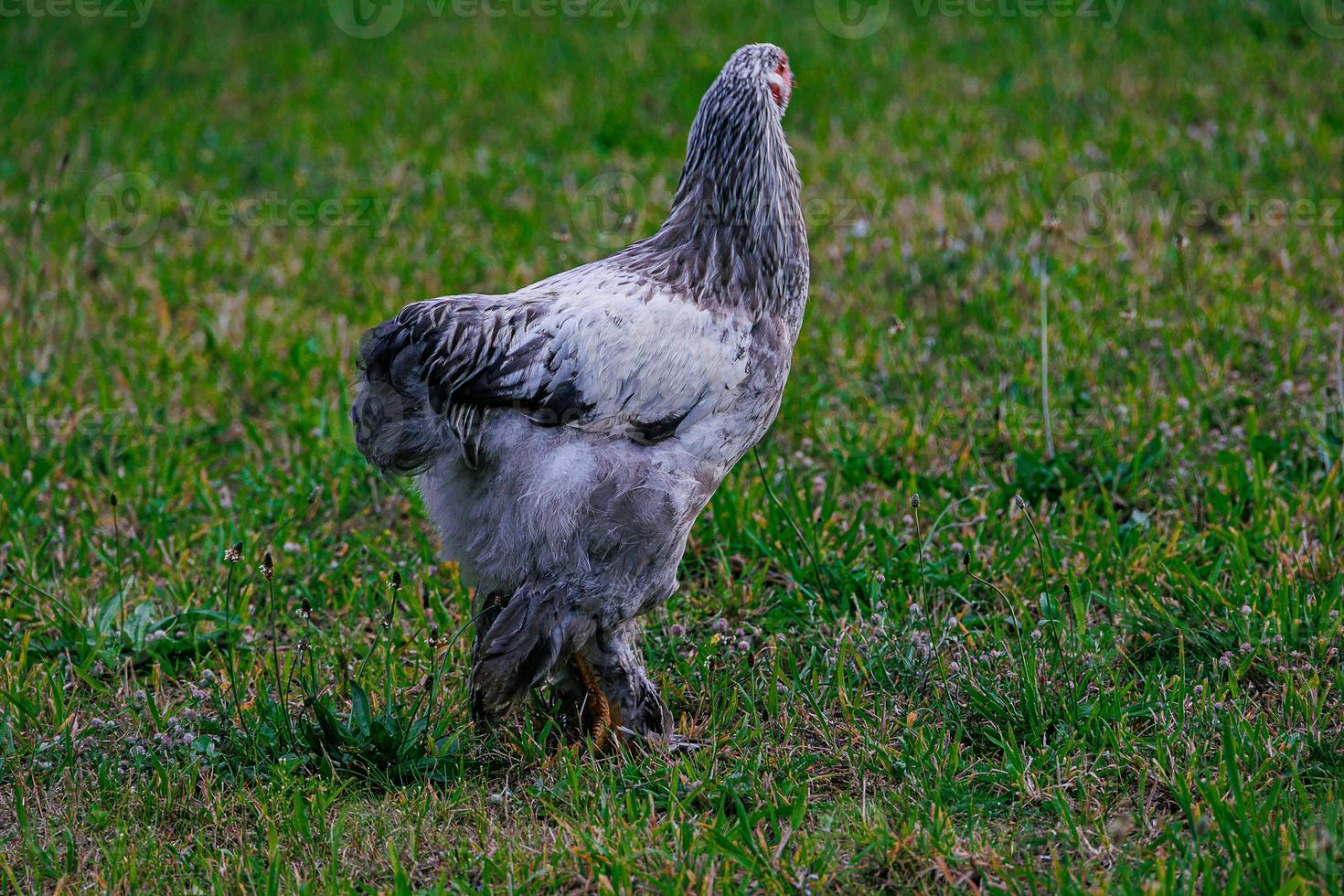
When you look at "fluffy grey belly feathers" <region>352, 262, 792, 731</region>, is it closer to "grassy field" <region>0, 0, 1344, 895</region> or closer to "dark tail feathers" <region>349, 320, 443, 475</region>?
"dark tail feathers" <region>349, 320, 443, 475</region>

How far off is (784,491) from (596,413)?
5.38 feet

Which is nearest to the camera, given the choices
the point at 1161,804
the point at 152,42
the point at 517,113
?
the point at 1161,804

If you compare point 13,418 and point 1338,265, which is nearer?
point 13,418

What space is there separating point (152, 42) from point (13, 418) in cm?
555

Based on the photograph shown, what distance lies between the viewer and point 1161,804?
3.12 m

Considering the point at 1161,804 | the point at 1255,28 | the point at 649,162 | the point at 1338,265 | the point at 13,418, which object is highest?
the point at 1255,28

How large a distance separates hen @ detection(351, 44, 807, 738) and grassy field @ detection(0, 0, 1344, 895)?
376 millimetres

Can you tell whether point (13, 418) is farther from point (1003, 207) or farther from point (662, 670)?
point (1003, 207)

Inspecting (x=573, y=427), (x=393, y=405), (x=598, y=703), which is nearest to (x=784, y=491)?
(x=598, y=703)

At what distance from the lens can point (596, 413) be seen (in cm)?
313

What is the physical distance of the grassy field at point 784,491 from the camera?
121 inches

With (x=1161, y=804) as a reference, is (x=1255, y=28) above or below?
above

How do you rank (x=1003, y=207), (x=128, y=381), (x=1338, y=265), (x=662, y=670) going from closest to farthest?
(x=662, y=670)
(x=128, y=381)
(x=1338, y=265)
(x=1003, y=207)

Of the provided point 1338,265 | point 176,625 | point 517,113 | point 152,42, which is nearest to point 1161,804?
point 176,625
